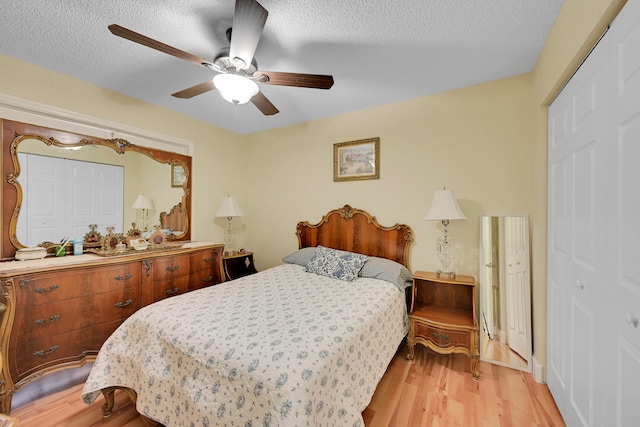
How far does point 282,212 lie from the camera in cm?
368

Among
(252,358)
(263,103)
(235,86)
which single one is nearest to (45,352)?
(252,358)

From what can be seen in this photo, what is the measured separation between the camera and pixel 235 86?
5.30 ft

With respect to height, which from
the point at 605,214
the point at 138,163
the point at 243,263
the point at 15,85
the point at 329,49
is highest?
the point at 329,49

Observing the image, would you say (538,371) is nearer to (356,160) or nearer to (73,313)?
(356,160)

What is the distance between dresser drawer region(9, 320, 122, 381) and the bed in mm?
587

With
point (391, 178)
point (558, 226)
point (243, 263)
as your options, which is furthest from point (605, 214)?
point (243, 263)

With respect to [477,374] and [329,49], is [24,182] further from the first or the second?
[477,374]

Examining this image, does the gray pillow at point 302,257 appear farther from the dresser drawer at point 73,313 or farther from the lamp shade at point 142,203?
the lamp shade at point 142,203

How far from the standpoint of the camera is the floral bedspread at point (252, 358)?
1.10m

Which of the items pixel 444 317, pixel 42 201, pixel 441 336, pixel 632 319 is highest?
pixel 42 201

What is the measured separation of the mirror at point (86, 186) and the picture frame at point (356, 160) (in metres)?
1.92

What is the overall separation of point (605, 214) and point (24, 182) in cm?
384

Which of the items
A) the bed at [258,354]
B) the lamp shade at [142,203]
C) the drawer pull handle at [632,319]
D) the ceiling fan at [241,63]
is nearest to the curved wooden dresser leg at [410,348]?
the bed at [258,354]

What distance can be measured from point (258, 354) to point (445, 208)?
195 centimetres
